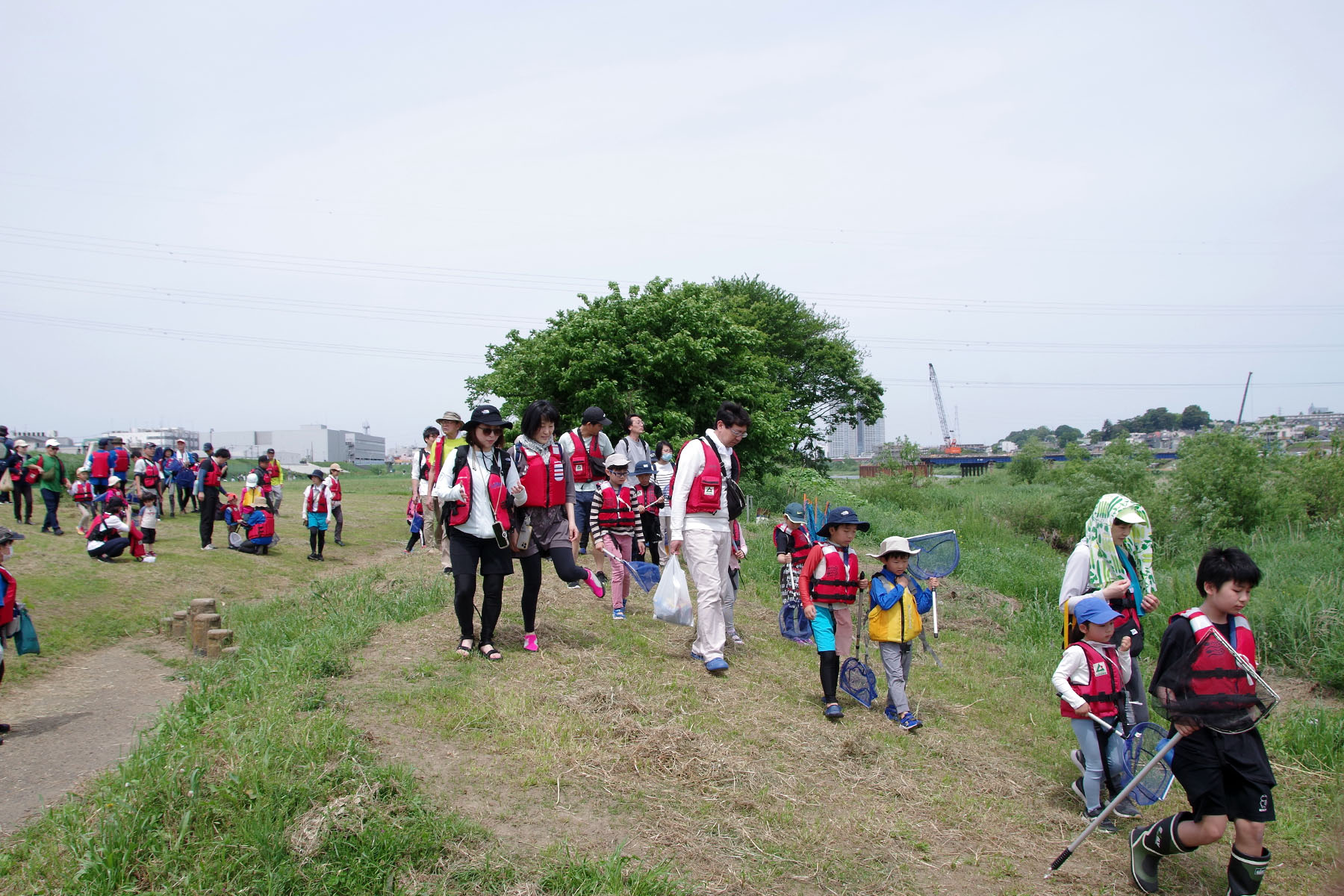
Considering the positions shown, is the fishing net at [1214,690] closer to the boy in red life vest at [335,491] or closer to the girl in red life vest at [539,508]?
the girl in red life vest at [539,508]

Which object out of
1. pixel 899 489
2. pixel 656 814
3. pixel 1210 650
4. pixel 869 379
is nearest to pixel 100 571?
pixel 656 814

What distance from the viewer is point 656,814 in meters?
4.16

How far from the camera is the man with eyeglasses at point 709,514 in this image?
20.5ft

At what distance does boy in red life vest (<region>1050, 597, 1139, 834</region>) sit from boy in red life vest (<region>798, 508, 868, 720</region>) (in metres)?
1.47

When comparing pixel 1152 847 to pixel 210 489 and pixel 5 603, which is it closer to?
pixel 5 603

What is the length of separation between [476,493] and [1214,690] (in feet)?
15.0

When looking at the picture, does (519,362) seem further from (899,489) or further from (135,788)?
(135,788)

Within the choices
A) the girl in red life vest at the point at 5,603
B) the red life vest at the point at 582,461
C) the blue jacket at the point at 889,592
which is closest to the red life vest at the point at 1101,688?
the blue jacket at the point at 889,592

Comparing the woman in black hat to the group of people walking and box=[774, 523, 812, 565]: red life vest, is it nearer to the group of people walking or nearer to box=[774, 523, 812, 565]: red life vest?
the group of people walking

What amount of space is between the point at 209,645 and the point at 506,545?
3.90m

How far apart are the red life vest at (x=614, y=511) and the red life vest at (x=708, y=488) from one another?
1893 millimetres

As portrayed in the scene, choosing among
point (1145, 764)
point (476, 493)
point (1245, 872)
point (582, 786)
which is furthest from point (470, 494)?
point (1245, 872)

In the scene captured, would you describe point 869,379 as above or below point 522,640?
above

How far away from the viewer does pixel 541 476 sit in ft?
21.2
